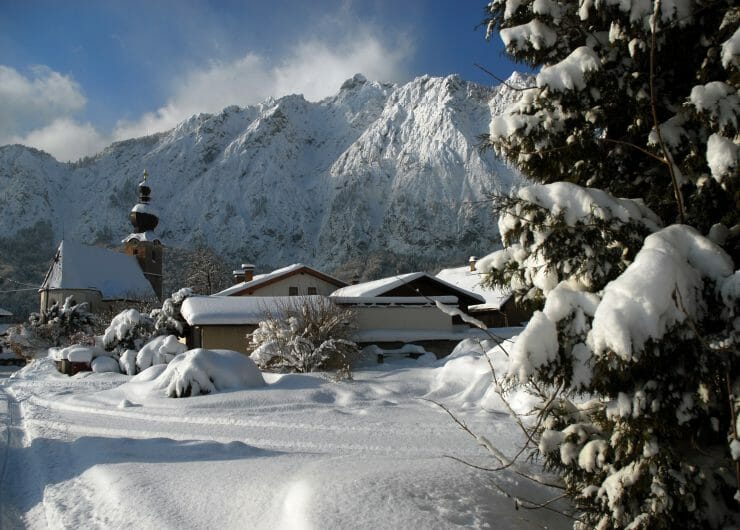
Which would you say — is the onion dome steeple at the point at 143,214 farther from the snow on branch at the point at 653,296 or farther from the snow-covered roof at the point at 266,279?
the snow on branch at the point at 653,296

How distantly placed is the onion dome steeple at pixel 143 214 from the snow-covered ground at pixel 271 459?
48.8 metres

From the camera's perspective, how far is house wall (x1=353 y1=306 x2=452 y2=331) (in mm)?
24047

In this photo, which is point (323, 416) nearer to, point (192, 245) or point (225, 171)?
point (192, 245)

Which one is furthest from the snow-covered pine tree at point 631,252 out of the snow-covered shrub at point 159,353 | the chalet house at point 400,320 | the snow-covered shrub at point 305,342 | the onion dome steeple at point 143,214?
the onion dome steeple at point 143,214

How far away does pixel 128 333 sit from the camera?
25750 mm

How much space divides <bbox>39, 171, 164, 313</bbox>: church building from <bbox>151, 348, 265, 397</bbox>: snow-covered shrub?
113 feet

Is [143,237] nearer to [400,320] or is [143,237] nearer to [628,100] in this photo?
[400,320]

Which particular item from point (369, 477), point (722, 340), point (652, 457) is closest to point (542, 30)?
point (722, 340)

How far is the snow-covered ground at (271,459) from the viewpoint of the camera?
4.02m

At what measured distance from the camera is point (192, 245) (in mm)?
155875

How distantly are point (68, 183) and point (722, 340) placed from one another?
714ft

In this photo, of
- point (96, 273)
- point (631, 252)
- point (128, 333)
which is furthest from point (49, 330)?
point (631, 252)

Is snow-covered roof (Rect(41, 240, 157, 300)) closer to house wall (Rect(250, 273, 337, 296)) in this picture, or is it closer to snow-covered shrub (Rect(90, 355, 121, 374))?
house wall (Rect(250, 273, 337, 296))

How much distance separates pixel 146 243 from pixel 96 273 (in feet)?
27.9
